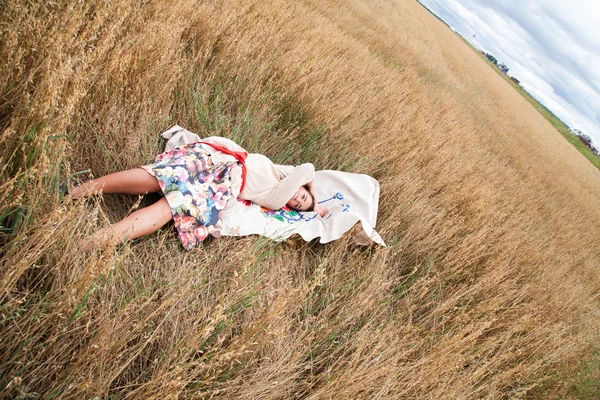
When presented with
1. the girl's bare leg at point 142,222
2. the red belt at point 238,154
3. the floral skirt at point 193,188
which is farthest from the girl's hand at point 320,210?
the girl's bare leg at point 142,222

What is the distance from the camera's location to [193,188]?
2006 mm

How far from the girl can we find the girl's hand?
112mm

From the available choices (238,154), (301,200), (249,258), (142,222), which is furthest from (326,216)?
(142,222)

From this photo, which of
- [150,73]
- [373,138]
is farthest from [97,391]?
[373,138]

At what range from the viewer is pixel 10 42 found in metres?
1.49

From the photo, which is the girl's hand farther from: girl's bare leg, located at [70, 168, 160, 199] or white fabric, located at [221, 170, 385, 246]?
girl's bare leg, located at [70, 168, 160, 199]

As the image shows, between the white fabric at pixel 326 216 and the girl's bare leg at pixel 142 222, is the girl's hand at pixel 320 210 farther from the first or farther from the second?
the girl's bare leg at pixel 142 222

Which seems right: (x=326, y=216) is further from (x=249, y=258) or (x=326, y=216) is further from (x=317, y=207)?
(x=249, y=258)

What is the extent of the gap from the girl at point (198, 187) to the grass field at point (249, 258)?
98 mm

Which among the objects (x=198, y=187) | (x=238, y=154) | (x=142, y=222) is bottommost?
(x=142, y=222)

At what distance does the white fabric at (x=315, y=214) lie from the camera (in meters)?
2.23

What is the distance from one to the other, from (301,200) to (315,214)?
0.62 ft

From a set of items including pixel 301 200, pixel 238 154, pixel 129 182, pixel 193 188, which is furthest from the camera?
pixel 301 200

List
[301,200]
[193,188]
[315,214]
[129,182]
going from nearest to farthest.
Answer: [129,182] → [193,188] → [301,200] → [315,214]
